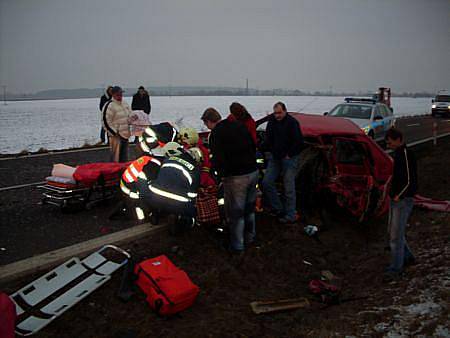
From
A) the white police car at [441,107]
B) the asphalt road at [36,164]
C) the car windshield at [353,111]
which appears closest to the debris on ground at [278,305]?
the asphalt road at [36,164]

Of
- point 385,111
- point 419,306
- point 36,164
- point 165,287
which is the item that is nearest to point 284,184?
point 419,306

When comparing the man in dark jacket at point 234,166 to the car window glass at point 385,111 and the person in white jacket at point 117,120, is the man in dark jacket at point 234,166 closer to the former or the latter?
the person in white jacket at point 117,120

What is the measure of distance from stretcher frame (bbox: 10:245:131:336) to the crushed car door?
3.81m

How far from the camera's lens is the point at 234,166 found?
475cm

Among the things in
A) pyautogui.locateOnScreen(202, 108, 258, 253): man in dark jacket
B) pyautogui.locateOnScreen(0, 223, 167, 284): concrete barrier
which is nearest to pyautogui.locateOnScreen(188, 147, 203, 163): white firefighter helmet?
pyautogui.locateOnScreen(202, 108, 258, 253): man in dark jacket

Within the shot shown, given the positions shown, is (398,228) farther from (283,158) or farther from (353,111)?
(353,111)

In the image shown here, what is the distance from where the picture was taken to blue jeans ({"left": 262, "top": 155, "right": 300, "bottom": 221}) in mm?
5965

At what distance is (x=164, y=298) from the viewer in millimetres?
3682

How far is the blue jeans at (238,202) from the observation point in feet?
15.9

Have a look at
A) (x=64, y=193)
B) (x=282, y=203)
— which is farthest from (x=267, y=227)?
(x=64, y=193)

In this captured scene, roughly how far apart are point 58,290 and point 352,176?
5036 mm

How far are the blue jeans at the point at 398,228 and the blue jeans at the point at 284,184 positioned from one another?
1.72m

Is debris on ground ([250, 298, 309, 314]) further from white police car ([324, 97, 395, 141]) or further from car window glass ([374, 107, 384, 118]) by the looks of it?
car window glass ([374, 107, 384, 118])

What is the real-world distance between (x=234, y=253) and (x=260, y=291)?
789 mm
